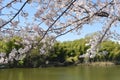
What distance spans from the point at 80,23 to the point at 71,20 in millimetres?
278

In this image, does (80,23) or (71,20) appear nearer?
(80,23)

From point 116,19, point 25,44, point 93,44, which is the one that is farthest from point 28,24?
point 116,19

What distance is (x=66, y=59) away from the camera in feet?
275

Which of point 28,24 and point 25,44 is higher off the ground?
point 28,24

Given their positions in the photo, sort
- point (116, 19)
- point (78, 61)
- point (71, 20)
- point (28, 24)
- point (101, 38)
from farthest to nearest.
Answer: point (78, 61)
point (28, 24)
point (71, 20)
point (101, 38)
point (116, 19)

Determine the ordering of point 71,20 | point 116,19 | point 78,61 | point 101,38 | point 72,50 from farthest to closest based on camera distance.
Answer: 1. point 72,50
2. point 78,61
3. point 71,20
4. point 101,38
5. point 116,19

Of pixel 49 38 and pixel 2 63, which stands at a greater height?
pixel 49 38

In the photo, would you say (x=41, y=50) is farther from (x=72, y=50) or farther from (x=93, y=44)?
(x=72, y=50)

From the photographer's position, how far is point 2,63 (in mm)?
4027

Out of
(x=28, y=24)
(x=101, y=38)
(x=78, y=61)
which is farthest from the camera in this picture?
(x=78, y=61)

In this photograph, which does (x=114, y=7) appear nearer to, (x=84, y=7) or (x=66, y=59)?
(x=84, y=7)

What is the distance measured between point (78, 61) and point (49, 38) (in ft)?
263

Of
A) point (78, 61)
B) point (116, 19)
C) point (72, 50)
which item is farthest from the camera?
point (72, 50)

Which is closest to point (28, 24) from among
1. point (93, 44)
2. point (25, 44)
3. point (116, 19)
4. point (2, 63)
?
point (25, 44)
